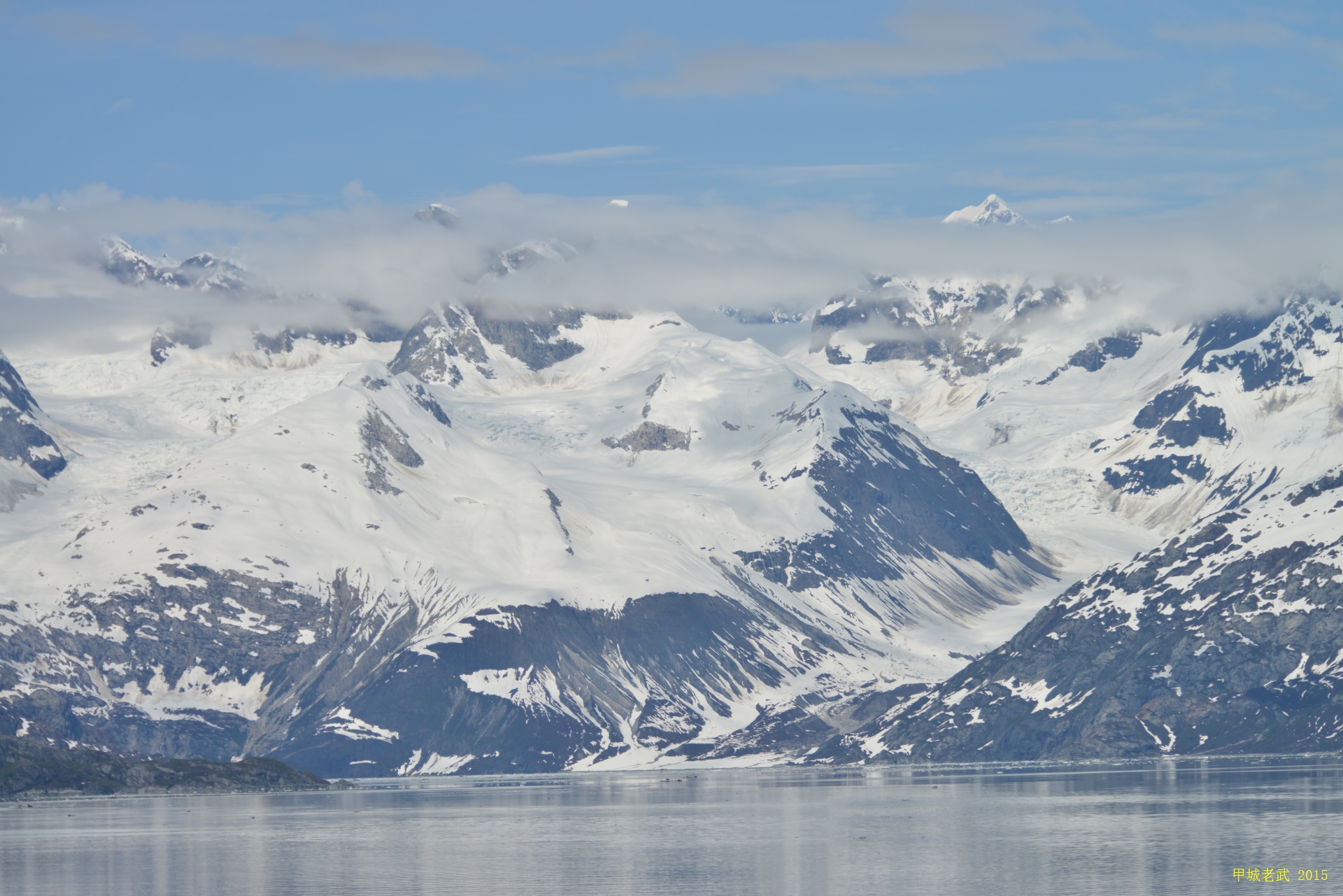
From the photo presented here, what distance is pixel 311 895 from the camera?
19938 cm

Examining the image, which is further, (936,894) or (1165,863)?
(1165,863)

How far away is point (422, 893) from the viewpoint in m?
198

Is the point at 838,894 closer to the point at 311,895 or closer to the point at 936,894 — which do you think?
the point at 936,894

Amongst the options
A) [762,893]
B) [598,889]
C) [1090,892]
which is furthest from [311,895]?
[1090,892]

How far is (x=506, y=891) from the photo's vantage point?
198 metres

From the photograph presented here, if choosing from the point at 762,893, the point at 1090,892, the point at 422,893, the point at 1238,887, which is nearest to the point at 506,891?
the point at 422,893

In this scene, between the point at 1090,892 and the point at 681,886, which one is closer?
the point at 1090,892

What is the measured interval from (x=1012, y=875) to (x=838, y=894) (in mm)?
19024

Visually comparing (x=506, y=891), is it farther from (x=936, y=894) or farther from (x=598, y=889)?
(x=936, y=894)

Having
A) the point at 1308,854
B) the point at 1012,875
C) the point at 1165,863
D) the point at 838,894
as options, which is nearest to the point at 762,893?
the point at 838,894

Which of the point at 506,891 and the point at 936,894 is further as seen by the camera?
the point at 506,891

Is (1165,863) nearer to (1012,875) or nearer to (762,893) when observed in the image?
(1012,875)

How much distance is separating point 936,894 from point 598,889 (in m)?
32.5

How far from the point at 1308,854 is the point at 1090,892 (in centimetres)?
2825
